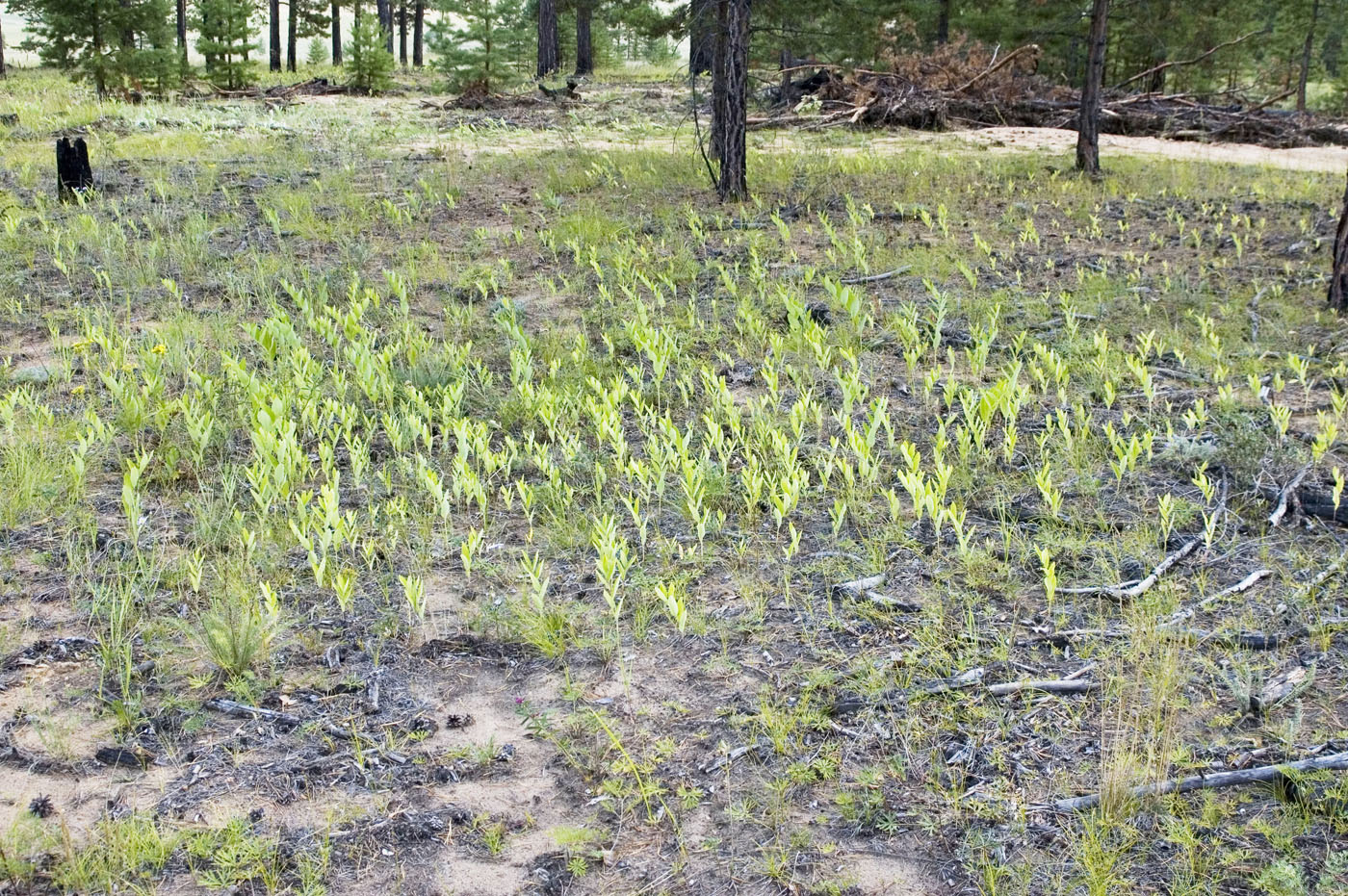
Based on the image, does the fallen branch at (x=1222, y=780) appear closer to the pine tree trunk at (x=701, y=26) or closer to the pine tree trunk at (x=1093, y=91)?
the pine tree trunk at (x=701, y=26)

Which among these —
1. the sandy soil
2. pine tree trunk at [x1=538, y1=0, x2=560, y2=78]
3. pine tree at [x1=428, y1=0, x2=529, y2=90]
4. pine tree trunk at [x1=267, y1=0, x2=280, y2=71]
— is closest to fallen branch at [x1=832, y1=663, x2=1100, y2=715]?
the sandy soil

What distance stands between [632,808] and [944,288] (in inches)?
266

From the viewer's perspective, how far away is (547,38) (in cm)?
2941

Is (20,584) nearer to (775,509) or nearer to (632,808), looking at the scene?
(632,808)

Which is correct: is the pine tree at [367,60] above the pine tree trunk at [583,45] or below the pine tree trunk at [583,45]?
below

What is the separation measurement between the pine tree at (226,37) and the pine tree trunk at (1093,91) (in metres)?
21.3

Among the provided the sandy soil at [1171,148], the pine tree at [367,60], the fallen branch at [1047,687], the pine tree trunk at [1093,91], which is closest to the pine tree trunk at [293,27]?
the pine tree at [367,60]

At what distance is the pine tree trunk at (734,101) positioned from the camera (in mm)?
11297

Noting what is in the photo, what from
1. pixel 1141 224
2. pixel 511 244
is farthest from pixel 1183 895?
pixel 1141 224

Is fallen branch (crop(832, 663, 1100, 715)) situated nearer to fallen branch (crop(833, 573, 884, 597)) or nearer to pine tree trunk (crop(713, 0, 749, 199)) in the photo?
fallen branch (crop(833, 573, 884, 597))

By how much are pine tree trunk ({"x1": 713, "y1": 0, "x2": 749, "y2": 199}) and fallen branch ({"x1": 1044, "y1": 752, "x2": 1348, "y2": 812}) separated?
9882 millimetres

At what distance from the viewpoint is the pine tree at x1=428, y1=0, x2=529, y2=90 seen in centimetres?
2455

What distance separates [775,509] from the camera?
15.2 ft

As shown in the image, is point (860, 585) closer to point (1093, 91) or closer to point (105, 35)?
point (1093, 91)
